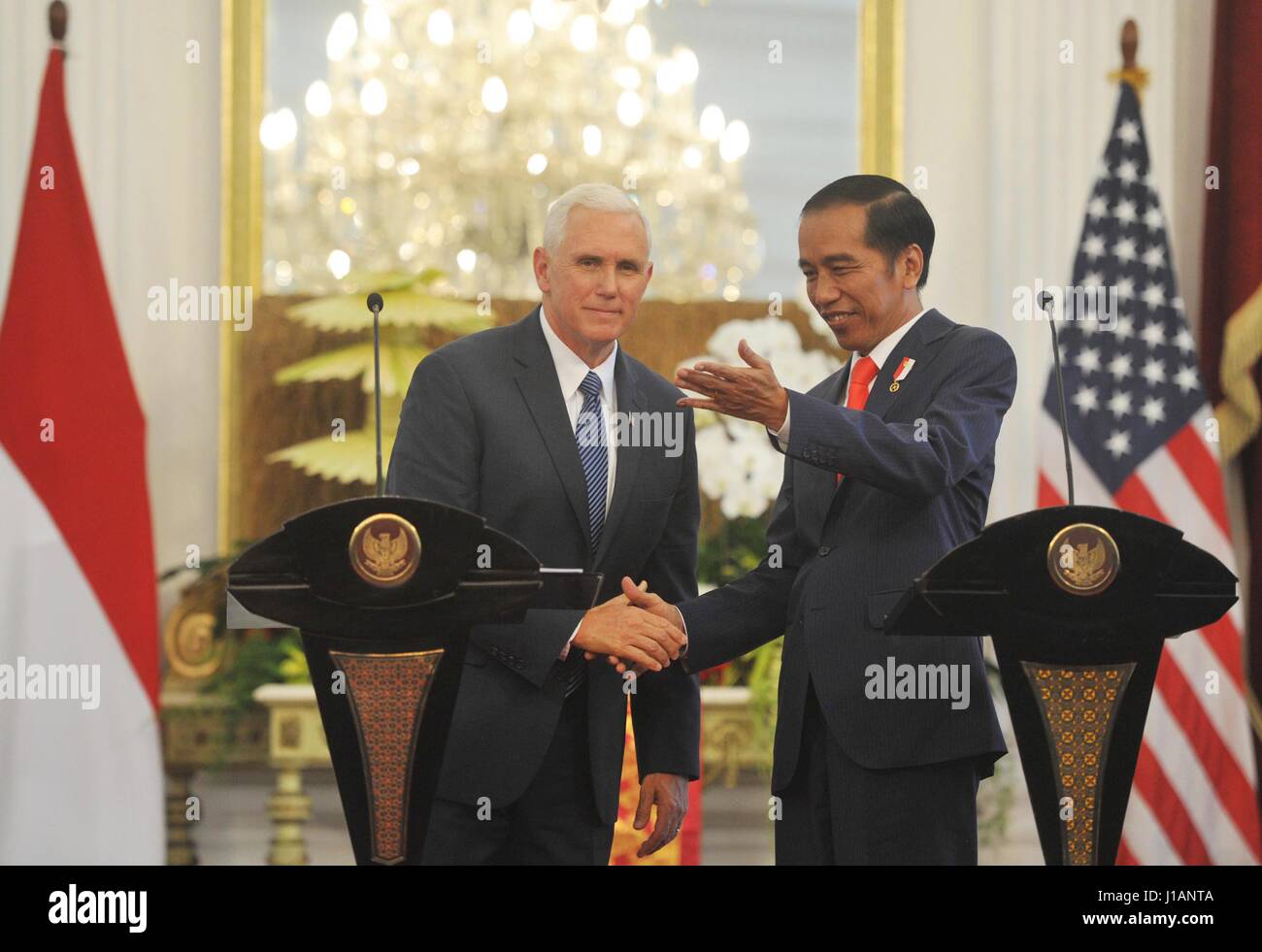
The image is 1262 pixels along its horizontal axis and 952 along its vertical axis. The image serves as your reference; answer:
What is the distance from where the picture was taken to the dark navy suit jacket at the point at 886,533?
7.63 feet

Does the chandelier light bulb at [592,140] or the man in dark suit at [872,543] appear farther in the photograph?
the chandelier light bulb at [592,140]

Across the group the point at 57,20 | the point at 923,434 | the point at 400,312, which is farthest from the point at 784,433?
the point at 57,20

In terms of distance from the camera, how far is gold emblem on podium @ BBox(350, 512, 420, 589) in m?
1.99

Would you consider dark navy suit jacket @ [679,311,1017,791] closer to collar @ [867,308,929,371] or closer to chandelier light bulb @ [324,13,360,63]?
collar @ [867,308,929,371]

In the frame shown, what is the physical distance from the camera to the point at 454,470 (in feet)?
8.30

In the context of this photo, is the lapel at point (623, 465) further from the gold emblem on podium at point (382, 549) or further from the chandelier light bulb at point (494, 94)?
the chandelier light bulb at point (494, 94)

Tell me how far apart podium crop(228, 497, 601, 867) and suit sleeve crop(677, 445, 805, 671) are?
2.31 feet

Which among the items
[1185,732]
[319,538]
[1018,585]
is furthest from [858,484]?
[1185,732]

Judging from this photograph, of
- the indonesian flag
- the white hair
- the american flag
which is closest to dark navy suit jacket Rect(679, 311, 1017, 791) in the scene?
the white hair

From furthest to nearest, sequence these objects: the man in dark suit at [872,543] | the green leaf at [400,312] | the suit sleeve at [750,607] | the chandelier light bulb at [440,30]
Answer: the chandelier light bulb at [440,30] → the green leaf at [400,312] → the suit sleeve at [750,607] → the man in dark suit at [872,543]

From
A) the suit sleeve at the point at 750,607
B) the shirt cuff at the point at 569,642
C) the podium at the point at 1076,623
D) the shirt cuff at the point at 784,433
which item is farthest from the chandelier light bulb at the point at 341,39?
the podium at the point at 1076,623

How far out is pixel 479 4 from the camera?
4879 mm

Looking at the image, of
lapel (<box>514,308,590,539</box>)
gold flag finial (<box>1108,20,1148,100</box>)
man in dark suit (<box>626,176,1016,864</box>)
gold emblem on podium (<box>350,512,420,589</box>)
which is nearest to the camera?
gold emblem on podium (<box>350,512,420,589</box>)

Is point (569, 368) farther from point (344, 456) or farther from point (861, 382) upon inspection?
Result: point (344, 456)
